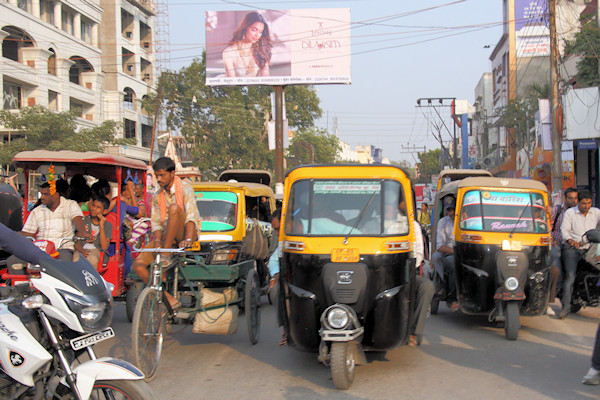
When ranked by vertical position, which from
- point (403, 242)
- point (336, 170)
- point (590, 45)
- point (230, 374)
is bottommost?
point (230, 374)

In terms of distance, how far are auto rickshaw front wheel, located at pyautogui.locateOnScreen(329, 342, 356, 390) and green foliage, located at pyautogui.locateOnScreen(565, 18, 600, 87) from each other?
19.9 m

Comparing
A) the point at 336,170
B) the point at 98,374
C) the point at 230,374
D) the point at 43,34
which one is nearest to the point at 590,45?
the point at 336,170

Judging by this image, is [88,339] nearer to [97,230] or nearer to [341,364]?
[341,364]

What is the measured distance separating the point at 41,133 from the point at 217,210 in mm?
20539

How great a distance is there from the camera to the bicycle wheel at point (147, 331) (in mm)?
5746

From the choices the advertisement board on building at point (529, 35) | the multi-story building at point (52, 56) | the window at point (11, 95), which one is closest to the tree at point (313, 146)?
the advertisement board on building at point (529, 35)

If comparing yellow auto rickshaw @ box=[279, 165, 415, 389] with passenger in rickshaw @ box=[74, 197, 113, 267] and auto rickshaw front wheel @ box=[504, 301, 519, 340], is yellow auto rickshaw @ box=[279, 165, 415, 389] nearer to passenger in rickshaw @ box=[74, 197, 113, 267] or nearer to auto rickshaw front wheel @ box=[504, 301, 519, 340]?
auto rickshaw front wheel @ box=[504, 301, 519, 340]

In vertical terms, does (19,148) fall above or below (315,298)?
above

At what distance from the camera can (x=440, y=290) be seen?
376 inches

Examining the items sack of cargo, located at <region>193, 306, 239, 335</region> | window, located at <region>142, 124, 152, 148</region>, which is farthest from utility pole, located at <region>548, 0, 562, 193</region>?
window, located at <region>142, 124, 152, 148</region>

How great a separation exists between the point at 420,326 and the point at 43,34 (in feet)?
110

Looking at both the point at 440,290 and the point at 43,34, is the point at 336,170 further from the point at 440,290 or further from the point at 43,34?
the point at 43,34

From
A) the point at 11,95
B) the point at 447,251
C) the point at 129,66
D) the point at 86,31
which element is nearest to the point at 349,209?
the point at 447,251

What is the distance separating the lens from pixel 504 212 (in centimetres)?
855
